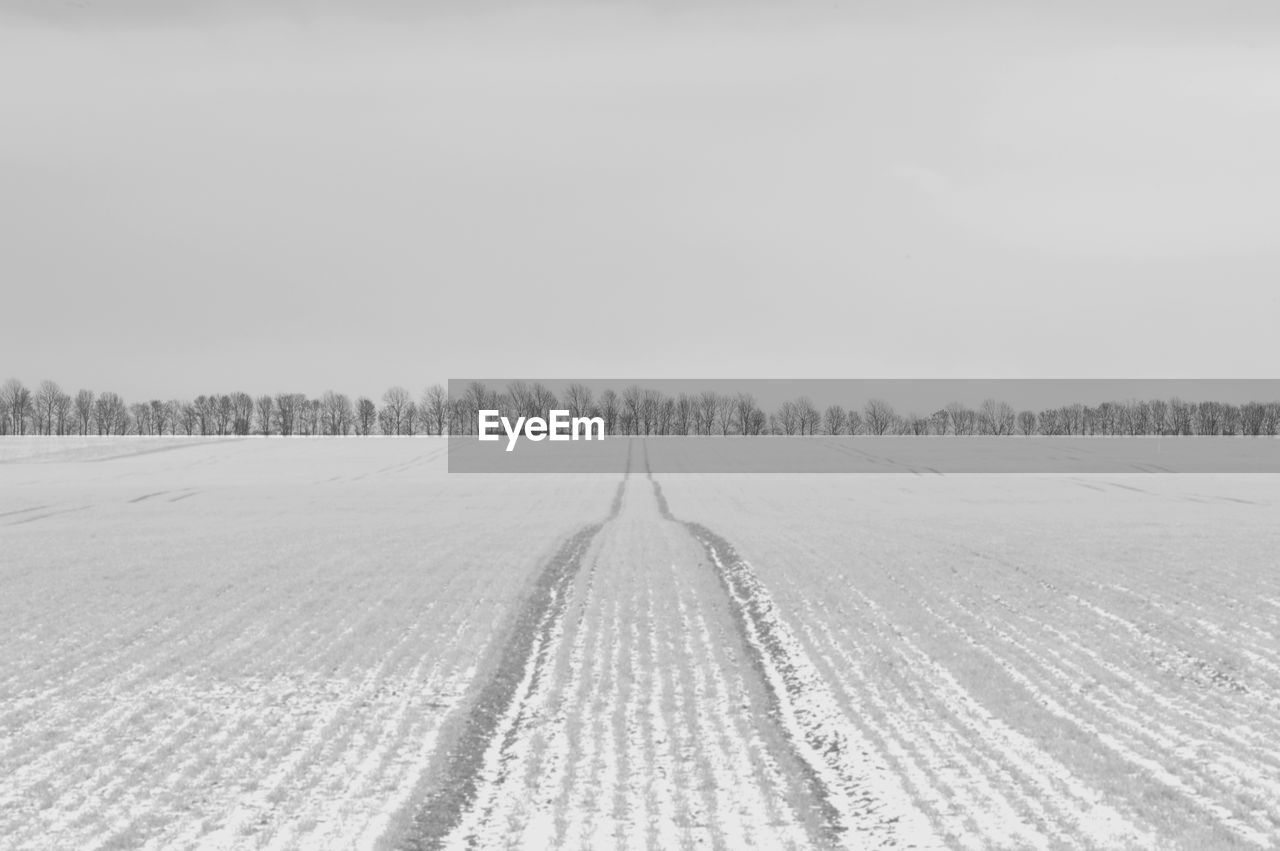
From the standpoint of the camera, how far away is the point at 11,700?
43.1 feet

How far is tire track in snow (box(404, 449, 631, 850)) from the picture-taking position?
8961 mm

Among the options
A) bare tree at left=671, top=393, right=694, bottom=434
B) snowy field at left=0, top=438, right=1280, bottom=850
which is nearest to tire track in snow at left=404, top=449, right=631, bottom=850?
snowy field at left=0, top=438, right=1280, bottom=850

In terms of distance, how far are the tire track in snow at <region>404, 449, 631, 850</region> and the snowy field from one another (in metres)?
0.05

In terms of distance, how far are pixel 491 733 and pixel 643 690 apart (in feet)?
7.92

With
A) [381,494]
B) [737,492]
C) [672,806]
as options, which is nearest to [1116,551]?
[672,806]

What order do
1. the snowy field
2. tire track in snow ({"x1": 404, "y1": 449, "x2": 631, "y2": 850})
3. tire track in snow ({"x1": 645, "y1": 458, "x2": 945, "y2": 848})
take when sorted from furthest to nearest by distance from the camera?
the snowy field
tire track in snow ({"x1": 404, "y1": 449, "x2": 631, "y2": 850})
tire track in snow ({"x1": 645, "y1": 458, "x2": 945, "y2": 848})

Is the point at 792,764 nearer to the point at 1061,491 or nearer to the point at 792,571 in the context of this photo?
the point at 792,571

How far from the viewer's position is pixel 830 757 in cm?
1073

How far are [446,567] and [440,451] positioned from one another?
78477mm

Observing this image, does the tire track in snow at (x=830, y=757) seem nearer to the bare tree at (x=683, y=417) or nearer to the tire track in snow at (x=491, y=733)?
the tire track in snow at (x=491, y=733)
